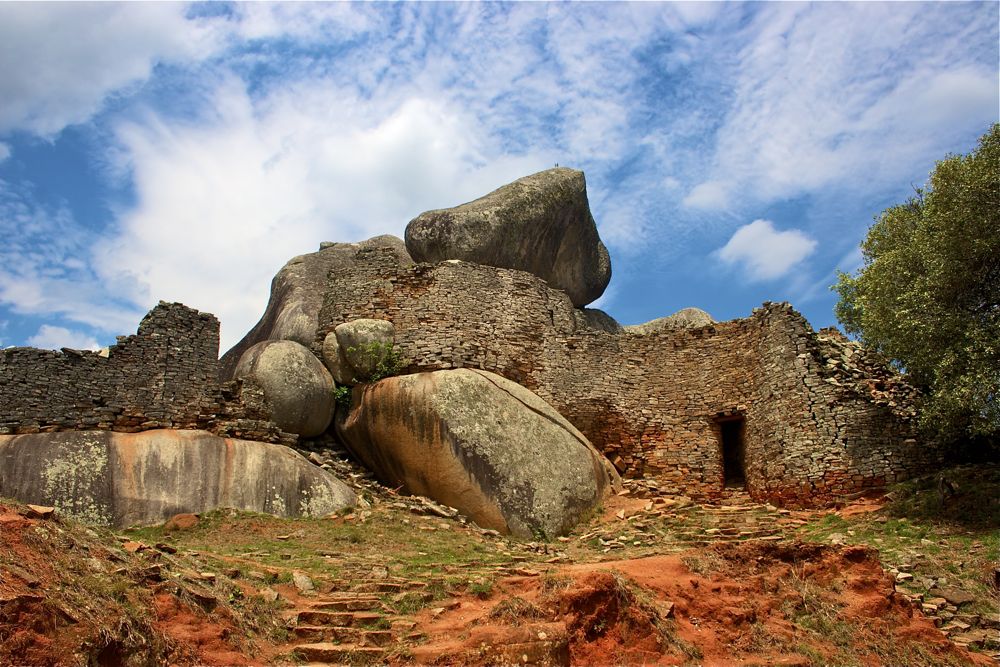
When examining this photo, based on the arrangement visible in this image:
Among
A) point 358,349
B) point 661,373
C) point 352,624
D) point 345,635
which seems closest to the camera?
point 345,635

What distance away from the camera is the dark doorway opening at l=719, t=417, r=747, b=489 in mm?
22155

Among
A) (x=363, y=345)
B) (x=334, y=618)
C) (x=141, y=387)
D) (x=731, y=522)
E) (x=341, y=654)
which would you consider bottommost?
(x=341, y=654)

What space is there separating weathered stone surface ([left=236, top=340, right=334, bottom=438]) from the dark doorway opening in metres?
10.8

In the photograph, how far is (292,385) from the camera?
20672 millimetres

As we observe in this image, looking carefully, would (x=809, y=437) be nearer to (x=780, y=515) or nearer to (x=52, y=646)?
(x=780, y=515)

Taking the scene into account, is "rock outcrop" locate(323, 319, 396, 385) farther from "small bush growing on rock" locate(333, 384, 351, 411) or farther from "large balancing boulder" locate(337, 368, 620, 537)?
"large balancing boulder" locate(337, 368, 620, 537)

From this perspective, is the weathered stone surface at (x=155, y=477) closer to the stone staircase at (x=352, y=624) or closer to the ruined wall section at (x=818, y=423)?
the stone staircase at (x=352, y=624)

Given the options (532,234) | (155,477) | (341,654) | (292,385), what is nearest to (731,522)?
(292,385)

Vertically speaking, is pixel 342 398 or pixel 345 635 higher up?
pixel 342 398

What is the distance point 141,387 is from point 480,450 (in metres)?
7.89

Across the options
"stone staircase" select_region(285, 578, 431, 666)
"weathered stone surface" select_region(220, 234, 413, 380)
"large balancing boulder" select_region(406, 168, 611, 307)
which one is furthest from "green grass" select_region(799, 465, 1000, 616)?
"weathered stone surface" select_region(220, 234, 413, 380)

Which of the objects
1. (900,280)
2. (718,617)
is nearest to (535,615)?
(718,617)

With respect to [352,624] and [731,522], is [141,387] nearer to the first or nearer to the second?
[352,624]

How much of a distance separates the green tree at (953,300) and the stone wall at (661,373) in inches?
74.1
